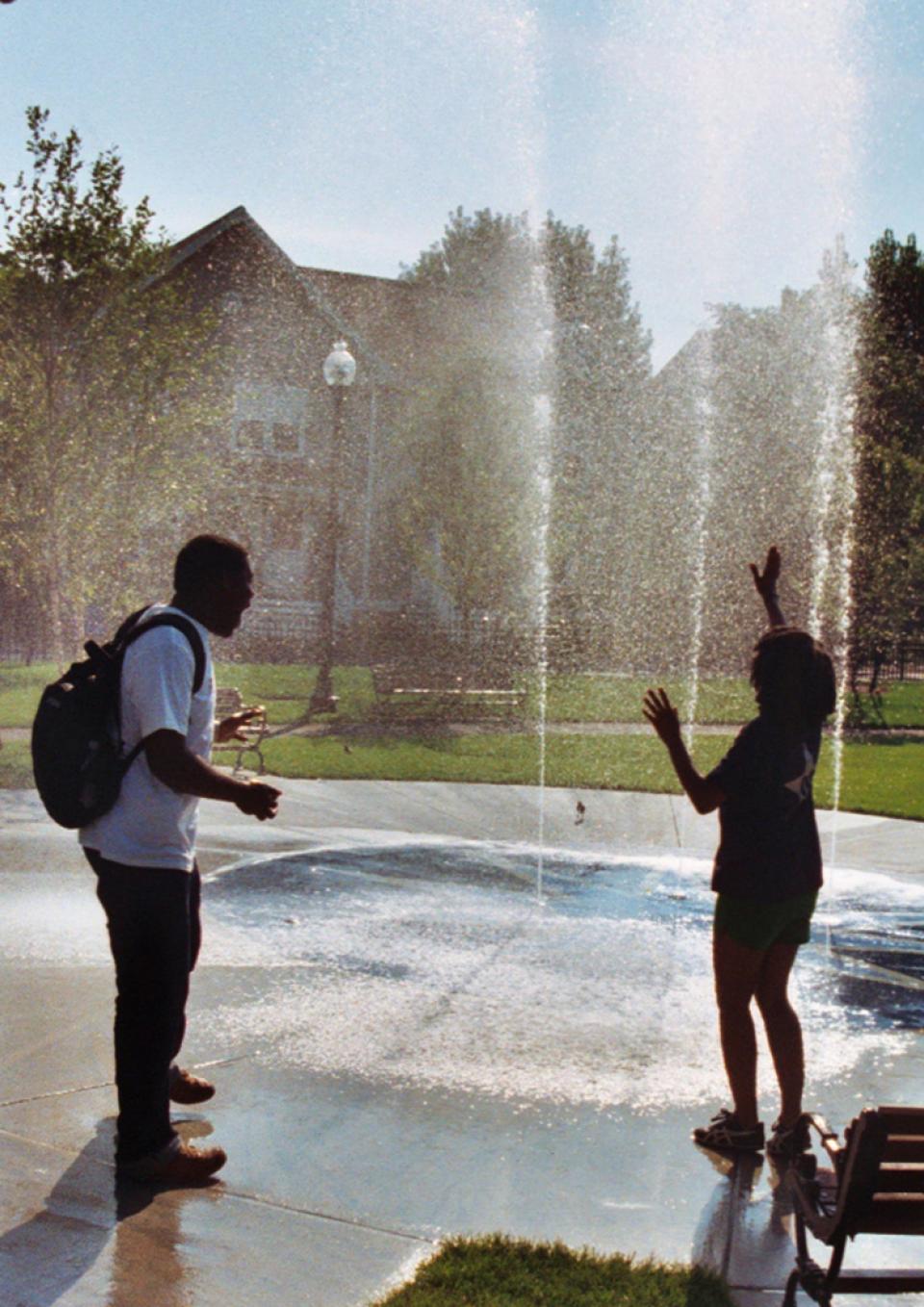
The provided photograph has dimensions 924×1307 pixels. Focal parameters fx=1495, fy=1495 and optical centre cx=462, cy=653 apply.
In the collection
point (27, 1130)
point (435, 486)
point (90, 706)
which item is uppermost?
point (435, 486)

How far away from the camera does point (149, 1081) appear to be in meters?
3.92

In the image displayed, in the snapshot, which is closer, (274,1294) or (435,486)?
Result: (274,1294)

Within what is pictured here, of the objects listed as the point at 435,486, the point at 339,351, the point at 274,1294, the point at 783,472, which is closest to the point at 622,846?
the point at 274,1294

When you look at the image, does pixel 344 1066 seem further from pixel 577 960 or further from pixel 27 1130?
pixel 577 960

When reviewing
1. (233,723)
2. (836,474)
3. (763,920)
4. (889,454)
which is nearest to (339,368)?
(889,454)

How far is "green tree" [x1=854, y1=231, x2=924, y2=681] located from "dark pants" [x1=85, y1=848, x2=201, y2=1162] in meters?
21.9

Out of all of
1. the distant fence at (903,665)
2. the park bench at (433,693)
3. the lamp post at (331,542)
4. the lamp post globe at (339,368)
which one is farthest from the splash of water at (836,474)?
the lamp post globe at (339,368)

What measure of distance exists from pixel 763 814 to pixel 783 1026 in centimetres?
62

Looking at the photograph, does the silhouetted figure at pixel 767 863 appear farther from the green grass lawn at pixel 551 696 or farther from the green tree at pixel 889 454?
the green tree at pixel 889 454

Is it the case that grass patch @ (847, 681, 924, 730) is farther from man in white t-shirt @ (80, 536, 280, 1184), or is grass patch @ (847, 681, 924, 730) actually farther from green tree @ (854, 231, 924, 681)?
man in white t-shirt @ (80, 536, 280, 1184)

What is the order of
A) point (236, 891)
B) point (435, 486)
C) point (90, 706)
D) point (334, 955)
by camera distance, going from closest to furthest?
point (90, 706), point (334, 955), point (236, 891), point (435, 486)

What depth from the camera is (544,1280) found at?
337cm

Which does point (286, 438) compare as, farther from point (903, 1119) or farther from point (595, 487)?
point (903, 1119)

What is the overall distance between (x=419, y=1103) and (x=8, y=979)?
208cm
